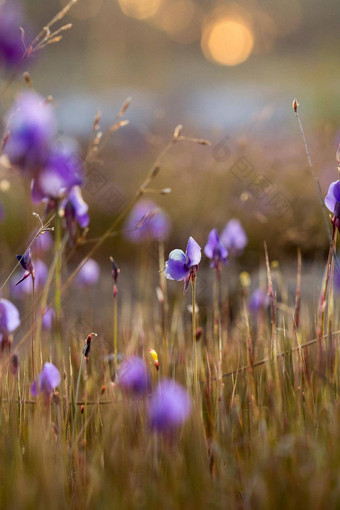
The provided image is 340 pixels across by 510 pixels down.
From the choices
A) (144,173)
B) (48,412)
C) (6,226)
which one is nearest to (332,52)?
(144,173)

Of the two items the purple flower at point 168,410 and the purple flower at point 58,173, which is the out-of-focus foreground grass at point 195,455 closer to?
the purple flower at point 168,410

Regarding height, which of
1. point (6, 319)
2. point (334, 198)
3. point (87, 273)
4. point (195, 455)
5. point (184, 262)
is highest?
point (87, 273)

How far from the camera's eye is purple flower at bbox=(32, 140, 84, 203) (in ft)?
3.07

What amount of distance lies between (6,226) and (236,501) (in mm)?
4494

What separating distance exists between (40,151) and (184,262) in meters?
0.42

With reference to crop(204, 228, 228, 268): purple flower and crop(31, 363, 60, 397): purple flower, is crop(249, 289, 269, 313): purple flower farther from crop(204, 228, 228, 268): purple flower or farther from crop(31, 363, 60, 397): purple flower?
crop(31, 363, 60, 397): purple flower

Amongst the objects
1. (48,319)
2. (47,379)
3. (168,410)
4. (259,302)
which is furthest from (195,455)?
(259,302)

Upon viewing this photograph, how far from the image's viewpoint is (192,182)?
5.95 meters

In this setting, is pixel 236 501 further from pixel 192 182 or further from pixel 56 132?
pixel 192 182

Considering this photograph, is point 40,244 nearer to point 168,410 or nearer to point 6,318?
point 6,318

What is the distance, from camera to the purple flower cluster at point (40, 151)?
2.96 feet

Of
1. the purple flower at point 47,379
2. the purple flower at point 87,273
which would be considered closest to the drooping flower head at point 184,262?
the purple flower at point 47,379

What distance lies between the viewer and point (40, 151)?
0.91 m

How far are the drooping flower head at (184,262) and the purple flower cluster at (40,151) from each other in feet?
0.95
